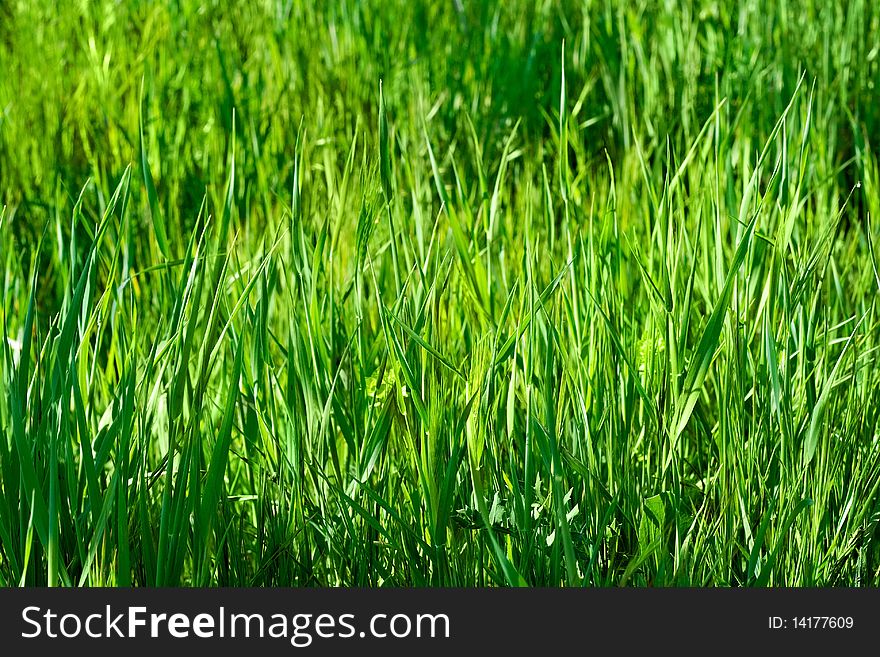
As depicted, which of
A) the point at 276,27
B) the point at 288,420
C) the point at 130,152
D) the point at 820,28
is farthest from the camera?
the point at 276,27

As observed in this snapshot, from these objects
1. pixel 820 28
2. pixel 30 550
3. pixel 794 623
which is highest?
pixel 820 28

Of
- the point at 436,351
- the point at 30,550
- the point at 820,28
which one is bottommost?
the point at 30,550

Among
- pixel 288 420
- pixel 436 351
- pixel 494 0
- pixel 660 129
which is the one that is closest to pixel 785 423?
pixel 436 351

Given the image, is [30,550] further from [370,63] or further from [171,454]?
[370,63]

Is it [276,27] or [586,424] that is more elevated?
[276,27]

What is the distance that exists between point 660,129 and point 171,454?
1.31 metres

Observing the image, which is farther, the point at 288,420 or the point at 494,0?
the point at 494,0

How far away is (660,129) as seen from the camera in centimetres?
176

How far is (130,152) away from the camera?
173 centimetres

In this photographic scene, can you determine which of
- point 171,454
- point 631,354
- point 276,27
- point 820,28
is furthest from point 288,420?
point 820,28

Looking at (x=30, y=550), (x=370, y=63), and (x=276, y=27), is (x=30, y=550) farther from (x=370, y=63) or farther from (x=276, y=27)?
(x=276, y=27)

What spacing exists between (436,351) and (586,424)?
0.53 ft

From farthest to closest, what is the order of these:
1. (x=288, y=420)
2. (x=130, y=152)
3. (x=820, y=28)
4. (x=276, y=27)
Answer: (x=276, y=27) → (x=820, y=28) → (x=130, y=152) → (x=288, y=420)

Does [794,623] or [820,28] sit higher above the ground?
[820,28]
